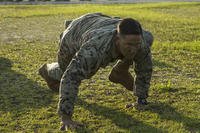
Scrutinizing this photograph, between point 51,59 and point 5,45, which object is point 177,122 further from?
point 5,45

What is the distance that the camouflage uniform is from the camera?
6320 millimetres

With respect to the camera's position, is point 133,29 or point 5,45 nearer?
point 133,29

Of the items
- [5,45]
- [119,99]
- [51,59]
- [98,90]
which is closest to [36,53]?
[51,59]

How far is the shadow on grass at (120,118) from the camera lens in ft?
22.4

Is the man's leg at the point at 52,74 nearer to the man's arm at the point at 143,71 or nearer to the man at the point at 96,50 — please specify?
the man at the point at 96,50

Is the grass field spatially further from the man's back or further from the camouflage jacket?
the man's back

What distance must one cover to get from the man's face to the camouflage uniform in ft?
0.55

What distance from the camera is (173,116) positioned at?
7.34 meters

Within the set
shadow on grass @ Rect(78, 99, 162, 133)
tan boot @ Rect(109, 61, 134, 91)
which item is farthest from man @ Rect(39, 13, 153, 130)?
tan boot @ Rect(109, 61, 134, 91)

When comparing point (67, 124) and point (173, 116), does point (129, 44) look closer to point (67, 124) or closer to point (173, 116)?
point (67, 124)

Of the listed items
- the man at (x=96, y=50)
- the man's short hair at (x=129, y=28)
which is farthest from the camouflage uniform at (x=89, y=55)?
the man's short hair at (x=129, y=28)

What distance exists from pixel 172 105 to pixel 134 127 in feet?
4.15

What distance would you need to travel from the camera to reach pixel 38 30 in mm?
19875

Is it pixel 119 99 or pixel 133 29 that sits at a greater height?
pixel 133 29
